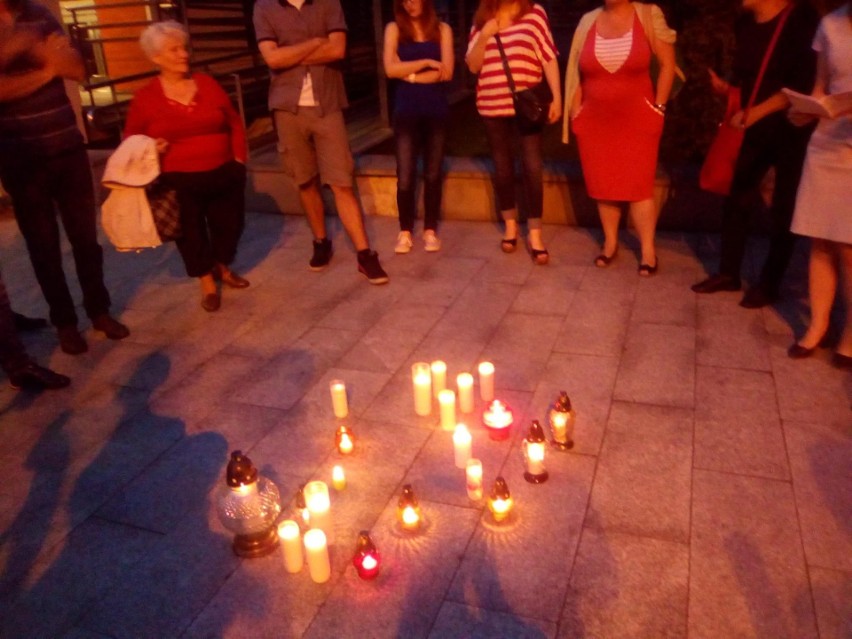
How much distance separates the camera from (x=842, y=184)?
344 cm

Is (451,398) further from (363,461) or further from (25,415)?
(25,415)

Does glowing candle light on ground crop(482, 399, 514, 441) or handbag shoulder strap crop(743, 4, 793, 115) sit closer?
glowing candle light on ground crop(482, 399, 514, 441)

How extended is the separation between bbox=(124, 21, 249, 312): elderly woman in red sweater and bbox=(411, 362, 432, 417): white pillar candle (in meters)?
2.01

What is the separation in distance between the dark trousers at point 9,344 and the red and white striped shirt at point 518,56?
3148mm

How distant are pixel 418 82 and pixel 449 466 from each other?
9.60ft

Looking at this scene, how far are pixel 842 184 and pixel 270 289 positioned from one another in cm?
354

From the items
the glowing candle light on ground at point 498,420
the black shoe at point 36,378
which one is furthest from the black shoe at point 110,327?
the glowing candle light on ground at point 498,420

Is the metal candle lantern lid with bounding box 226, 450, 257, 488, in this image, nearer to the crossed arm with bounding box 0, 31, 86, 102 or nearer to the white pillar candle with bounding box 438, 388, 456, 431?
the white pillar candle with bounding box 438, 388, 456, 431

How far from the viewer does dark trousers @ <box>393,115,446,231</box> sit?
5257 millimetres

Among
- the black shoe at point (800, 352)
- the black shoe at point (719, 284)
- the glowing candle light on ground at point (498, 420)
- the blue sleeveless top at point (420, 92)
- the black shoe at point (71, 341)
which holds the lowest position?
the black shoe at point (71, 341)

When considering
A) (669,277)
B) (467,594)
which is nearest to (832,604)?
(467,594)

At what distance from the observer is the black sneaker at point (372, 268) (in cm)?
518

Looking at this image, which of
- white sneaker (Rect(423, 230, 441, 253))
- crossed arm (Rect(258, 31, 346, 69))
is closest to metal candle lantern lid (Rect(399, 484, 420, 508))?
crossed arm (Rect(258, 31, 346, 69))

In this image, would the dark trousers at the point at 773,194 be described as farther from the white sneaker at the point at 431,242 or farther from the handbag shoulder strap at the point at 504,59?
the white sneaker at the point at 431,242
